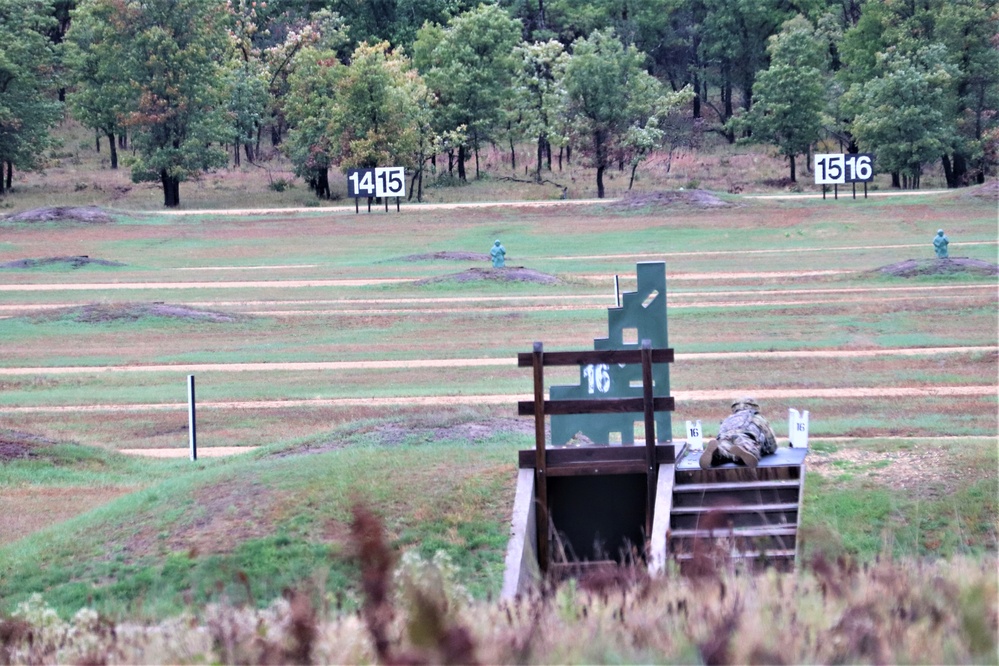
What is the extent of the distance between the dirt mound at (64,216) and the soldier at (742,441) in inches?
1949

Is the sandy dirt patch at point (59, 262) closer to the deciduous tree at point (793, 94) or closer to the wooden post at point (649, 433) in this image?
the wooden post at point (649, 433)

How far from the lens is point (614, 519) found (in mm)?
10938

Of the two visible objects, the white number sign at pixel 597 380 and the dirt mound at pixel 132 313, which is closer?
the white number sign at pixel 597 380

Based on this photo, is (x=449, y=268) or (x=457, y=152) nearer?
(x=449, y=268)

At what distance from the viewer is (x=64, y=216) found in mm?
57062

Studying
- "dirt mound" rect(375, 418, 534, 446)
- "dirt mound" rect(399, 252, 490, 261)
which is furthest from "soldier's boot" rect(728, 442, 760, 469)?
"dirt mound" rect(399, 252, 490, 261)

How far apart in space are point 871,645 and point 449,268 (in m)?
35.8

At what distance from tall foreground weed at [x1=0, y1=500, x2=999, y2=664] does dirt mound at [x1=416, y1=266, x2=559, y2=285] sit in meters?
29.6

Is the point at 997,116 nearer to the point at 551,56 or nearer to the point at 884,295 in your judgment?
the point at 551,56

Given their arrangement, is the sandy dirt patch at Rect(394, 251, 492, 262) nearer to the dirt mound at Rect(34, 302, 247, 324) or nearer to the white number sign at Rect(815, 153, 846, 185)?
the dirt mound at Rect(34, 302, 247, 324)

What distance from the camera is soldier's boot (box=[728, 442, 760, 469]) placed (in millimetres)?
10625

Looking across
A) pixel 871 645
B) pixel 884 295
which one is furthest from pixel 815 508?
pixel 884 295

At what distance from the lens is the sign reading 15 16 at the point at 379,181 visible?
59.0 metres

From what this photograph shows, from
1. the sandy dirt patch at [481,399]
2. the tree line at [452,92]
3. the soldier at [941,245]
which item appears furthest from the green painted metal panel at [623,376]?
the tree line at [452,92]
